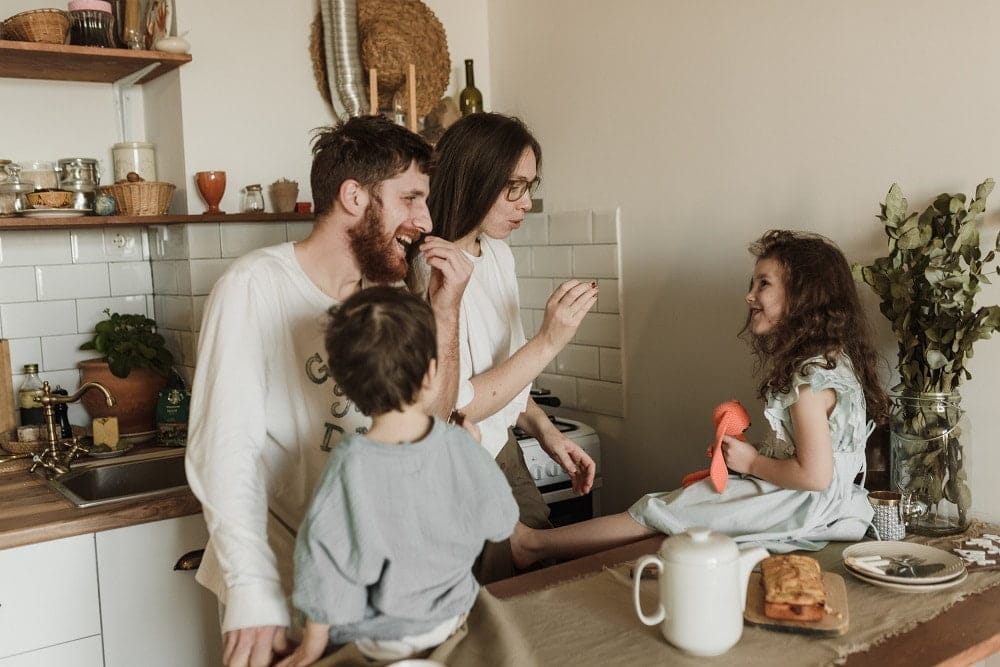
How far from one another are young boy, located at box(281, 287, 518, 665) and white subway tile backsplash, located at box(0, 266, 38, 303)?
204 centimetres

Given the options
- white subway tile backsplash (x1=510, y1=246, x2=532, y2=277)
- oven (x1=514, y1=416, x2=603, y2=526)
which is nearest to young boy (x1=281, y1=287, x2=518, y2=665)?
oven (x1=514, y1=416, x2=603, y2=526)

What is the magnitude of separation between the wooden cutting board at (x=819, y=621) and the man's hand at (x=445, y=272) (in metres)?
0.77

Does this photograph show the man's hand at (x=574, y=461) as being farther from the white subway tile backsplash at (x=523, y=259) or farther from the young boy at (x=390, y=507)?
the white subway tile backsplash at (x=523, y=259)

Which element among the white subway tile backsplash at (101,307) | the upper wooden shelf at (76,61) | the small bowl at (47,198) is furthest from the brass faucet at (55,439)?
the upper wooden shelf at (76,61)

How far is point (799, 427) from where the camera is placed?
1893mm

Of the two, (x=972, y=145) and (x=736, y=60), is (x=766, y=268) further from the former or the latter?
(x=736, y=60)

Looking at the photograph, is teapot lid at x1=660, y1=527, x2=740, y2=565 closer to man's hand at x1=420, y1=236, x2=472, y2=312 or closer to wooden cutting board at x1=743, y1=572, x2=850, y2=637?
wooden cutting board at x1=743, y1=572, x2=850, y2=637

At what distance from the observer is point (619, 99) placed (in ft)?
9.43

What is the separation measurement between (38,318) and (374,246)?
1.71 metres

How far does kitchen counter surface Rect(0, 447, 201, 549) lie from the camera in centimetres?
214

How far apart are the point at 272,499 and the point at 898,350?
1437mm

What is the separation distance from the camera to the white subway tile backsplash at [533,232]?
127 inches

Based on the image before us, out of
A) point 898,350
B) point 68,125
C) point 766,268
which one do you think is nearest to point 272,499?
point 766,268

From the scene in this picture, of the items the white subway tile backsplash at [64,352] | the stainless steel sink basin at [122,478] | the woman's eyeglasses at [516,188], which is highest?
the woman's eyeglasses at [516,188]
